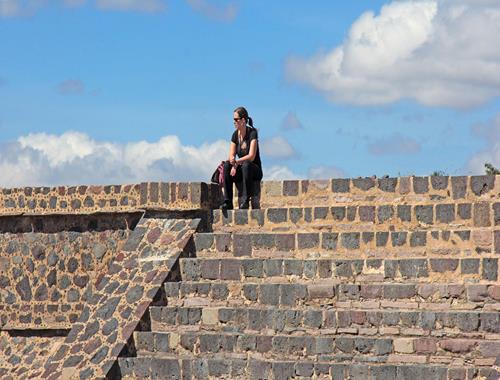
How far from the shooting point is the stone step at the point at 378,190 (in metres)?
14.2

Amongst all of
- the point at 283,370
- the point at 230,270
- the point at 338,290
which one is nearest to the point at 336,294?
the point at 338,290

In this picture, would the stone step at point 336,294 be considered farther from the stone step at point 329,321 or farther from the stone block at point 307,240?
the stone block at point 307,240

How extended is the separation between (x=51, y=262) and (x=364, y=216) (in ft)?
16.7

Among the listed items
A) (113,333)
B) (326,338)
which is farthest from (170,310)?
(326,338)

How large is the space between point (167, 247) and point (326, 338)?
9.13 ft

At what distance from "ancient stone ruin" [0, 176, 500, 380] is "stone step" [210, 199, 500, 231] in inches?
0.6

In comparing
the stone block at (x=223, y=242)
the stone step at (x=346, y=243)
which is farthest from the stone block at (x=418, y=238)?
the stone block at (x=223, y=242)

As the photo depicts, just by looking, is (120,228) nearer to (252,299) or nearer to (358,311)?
(252,299)

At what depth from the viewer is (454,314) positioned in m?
12.8

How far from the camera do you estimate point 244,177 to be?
1532cm

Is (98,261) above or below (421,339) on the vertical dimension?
above

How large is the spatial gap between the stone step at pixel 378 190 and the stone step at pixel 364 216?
0.45ft

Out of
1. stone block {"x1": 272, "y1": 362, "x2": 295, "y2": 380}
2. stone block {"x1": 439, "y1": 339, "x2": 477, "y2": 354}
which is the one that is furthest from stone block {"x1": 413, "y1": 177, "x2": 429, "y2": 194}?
stone block {"x1": 272, "y1": 362, "x2": 295, "y2": 380}

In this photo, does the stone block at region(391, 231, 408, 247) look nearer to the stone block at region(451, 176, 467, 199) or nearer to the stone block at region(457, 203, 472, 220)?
the stone block at region(457, 203, 472, 220)
